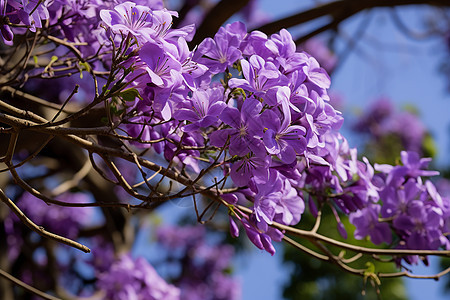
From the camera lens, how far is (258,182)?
1075 millimetres

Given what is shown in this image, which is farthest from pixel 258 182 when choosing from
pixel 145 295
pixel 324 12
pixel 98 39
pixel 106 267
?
pixel 106 267

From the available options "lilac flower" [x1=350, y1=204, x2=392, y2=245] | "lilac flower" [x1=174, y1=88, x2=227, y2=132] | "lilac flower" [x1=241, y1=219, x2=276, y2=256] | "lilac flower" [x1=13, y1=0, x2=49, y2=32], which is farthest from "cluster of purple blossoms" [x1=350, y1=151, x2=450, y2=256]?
"lilac flower" [x1=13, y1=0, x2=49, y2=32]

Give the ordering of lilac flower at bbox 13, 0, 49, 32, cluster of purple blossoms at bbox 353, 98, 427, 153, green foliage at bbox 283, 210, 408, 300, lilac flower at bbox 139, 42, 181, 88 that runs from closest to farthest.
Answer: lilac flower at bbox 139, 42, 181, 88 → lilac flower at bbox 13, 0, 49, 32 → green foliage at bbox 283, 210, 408, 300 → cluster of purple blossoms at bbox 353, 98, 427, 153

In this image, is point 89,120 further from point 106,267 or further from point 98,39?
point 106,267

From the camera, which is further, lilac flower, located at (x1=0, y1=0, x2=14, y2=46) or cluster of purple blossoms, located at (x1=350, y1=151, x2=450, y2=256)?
cluster of purple blossoms, located at (x1=350, y1=151, x2=450, y2=256)

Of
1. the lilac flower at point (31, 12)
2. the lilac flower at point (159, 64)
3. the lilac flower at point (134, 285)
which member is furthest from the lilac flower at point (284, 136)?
the lilac flower at point (134, 285)

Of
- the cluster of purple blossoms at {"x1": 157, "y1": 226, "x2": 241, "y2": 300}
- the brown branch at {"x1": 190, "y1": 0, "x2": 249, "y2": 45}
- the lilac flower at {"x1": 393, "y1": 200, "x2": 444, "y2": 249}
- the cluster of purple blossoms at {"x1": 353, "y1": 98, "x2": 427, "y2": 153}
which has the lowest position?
the cluster of purple blossoms at {"x1": 353, "y1": 98, "x2": 427, "y2": 153}

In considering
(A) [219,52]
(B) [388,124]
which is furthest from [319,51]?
(A) [219,52]

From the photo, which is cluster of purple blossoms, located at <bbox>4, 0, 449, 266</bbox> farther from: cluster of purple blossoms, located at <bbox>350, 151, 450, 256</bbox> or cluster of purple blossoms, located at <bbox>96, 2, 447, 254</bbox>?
cluster of purple blossoms, located at <bbox>350, 151, 450, 256</bbox>

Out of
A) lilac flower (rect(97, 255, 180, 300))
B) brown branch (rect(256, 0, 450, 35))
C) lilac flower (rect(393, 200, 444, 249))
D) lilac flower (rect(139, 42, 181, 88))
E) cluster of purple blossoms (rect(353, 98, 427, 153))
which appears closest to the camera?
lilac flower (rect(139, 42, 181, 88))

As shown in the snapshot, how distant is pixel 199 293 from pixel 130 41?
4.00m

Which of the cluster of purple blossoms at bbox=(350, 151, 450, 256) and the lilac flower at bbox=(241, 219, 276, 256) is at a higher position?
the lilac flower at bbox=(241, 219, 276, 256)

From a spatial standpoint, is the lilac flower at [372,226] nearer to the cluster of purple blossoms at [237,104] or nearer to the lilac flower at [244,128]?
the cluster of purple blossoms at [237,104]

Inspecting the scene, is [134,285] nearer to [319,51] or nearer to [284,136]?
[284,136]
